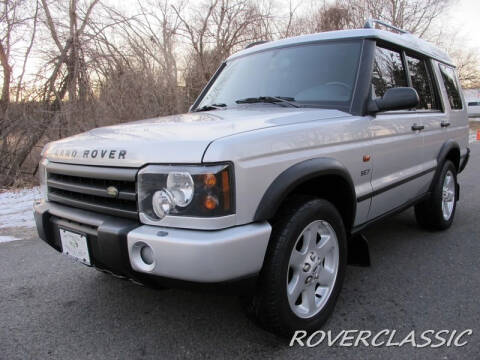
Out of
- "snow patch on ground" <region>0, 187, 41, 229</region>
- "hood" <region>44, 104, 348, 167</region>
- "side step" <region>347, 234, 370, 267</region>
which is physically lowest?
"snow patch on ground" <region>0, 187, 41, 229</region>

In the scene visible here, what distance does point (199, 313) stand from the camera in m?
2.54

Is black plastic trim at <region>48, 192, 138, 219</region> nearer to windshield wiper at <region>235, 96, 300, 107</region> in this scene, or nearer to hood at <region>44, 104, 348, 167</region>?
hood at <region>44, 104, 348, 167</region>

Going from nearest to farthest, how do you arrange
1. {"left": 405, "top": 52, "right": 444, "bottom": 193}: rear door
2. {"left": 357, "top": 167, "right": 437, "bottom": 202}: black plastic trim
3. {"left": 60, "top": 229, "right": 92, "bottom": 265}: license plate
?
{"left": 60, "top": 229, "right": 92, "bottom": 265}: license plate < {"left": 357, "top": 167, "right": 437, "bottom": 202}: black plastic trim < {"left": 405, "top": 52, "right": 444, "bottom": 193}: rear door

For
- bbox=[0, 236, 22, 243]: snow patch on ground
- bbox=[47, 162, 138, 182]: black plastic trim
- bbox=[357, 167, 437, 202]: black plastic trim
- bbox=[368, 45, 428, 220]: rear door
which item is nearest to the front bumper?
bbox=[47, 162, 138, 182]: black plastic trim

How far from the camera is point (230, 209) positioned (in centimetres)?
178

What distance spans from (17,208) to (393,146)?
17.3ft

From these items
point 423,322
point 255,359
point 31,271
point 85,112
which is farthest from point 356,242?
point 85,112

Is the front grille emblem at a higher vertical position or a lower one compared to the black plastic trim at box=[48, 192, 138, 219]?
higher

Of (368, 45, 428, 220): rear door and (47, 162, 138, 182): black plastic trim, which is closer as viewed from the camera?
(47, 162, 138, 182): black plastic trim

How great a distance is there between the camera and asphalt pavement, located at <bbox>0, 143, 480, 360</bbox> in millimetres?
2162

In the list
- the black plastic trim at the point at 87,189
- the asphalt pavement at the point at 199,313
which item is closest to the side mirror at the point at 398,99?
the asphalt pavement at the point at 199,313

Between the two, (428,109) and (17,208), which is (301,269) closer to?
(428,109)

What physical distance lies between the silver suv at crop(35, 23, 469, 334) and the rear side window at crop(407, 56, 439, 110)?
8cm

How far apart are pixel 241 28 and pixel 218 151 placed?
1375 centimetres
